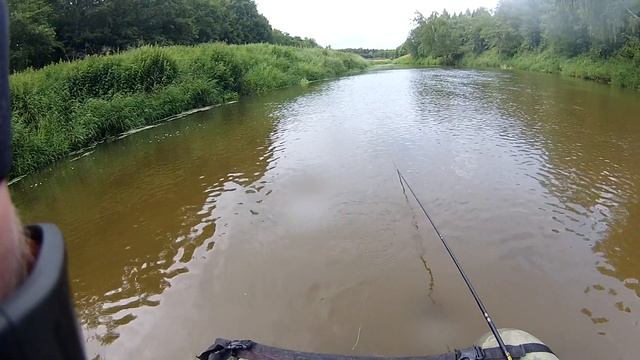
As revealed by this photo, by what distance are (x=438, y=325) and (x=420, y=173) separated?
4494mm

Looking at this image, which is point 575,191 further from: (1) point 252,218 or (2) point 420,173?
(1) point 252,218

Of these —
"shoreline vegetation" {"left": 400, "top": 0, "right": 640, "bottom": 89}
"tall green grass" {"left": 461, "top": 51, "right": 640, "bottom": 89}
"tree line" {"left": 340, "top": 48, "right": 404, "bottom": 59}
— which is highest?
"tree line" {"left": 340, "top": 48, "right": 404, "bottom": 59}

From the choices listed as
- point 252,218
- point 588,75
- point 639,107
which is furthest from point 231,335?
point 588,75

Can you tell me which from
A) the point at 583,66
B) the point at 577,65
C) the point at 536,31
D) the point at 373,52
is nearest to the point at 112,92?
the point at 583,66

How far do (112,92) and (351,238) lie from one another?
11.7 m

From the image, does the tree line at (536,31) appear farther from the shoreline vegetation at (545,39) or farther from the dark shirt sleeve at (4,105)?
the dark shirt sleeve at (4,105)

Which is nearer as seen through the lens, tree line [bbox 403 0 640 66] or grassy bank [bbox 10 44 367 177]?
grassy bank [bbox 10 44 367 177]

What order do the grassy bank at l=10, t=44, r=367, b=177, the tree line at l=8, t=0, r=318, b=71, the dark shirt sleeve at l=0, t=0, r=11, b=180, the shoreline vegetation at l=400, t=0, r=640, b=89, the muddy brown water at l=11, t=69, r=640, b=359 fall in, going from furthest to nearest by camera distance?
the shoreline vegetation at l=400, t=0, r=640, b=89, the tree line at l=8, t=0, r=318, b=71, the grassy bank at l=10, t=44, r=367, b=177, the muddy brown water at l=11, t=69, r=640, b=359, the dark shirt sleeve at l=0, t=0, r=11, b=180

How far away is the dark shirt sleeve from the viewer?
0.61m

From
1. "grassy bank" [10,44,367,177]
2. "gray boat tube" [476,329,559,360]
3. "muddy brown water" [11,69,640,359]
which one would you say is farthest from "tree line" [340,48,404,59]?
"gray boat tube" [476,329,559,360]

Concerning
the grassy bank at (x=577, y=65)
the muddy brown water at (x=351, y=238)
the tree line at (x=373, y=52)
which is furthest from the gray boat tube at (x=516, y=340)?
the tree line at (x=373, y=52)

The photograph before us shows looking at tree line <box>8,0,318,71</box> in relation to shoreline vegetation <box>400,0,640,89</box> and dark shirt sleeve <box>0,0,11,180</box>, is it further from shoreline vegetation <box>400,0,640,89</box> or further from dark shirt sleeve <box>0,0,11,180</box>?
shoreline vegetation <box>400,0,640,89</box>

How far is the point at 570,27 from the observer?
1153 inches

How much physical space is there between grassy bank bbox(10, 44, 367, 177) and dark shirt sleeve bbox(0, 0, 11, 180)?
10632 mm
